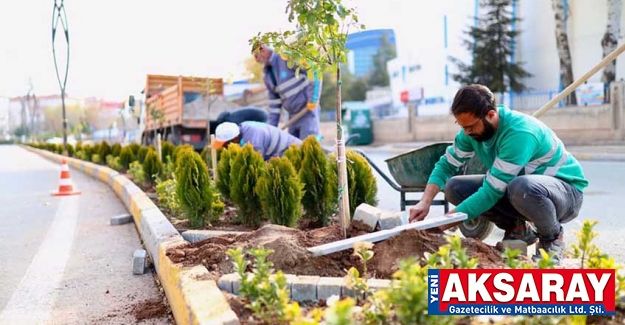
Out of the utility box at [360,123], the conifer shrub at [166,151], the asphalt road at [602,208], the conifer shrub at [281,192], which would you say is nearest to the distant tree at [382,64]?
the utility box at [360,123]

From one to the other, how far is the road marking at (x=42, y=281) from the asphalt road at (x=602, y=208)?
2.78 meters

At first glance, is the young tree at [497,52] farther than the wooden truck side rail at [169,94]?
Yes

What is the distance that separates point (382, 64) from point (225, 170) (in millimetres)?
61372

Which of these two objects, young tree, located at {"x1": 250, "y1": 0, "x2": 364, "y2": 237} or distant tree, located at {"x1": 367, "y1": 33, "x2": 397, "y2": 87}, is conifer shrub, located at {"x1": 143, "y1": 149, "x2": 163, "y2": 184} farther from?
distant tree, located at {"x1": 367, "y1": 33, "x2": 397, "y2": 87}

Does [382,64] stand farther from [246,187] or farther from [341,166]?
[341,166]

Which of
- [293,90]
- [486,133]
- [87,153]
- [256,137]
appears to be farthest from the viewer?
[87,153]

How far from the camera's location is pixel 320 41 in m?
3.20

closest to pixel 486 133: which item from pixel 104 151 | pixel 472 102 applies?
pixel 472 102

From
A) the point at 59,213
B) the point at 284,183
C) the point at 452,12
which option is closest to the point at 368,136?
the point at 452,12

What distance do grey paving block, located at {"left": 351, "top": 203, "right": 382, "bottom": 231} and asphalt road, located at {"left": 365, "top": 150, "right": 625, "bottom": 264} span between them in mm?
1091

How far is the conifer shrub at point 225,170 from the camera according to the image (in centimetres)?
507

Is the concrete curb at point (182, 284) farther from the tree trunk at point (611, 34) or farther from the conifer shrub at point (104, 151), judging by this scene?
the tree trunk at point (611, 34)

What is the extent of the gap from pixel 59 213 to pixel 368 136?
2244 centimetres

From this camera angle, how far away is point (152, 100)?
1655 cm
